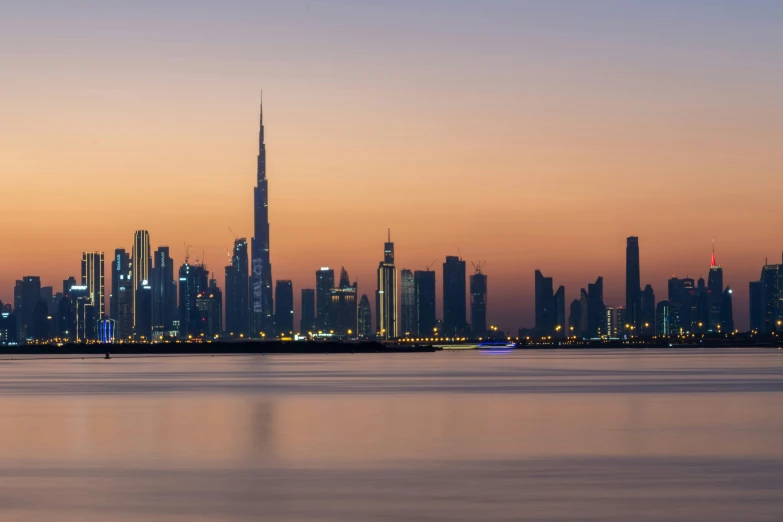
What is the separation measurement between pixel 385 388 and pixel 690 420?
137 feet

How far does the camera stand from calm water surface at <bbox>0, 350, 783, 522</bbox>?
27.3 m

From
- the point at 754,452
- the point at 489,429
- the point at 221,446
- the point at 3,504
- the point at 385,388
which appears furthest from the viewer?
the point at 385,388

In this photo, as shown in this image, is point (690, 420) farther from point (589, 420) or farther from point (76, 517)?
point (76, 517)

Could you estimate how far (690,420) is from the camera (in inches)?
2210

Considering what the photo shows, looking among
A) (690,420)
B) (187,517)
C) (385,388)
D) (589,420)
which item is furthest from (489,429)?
(385,388)

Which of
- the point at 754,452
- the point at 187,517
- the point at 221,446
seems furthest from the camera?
the point at 221,446

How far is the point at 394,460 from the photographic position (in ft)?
127

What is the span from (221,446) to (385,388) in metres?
51.8

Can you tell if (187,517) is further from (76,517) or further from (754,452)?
(754,452)

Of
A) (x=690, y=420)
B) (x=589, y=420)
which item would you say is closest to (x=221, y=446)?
(x=589, y=420)

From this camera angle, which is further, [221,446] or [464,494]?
[221,446]

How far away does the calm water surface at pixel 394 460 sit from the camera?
89.7ft

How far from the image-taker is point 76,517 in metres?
26.1

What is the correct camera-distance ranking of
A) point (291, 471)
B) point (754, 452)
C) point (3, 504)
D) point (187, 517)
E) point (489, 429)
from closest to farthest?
point (187, 517) → point (3, 504) → point (291, 471) → point (754, 452) → point (489, 429)
